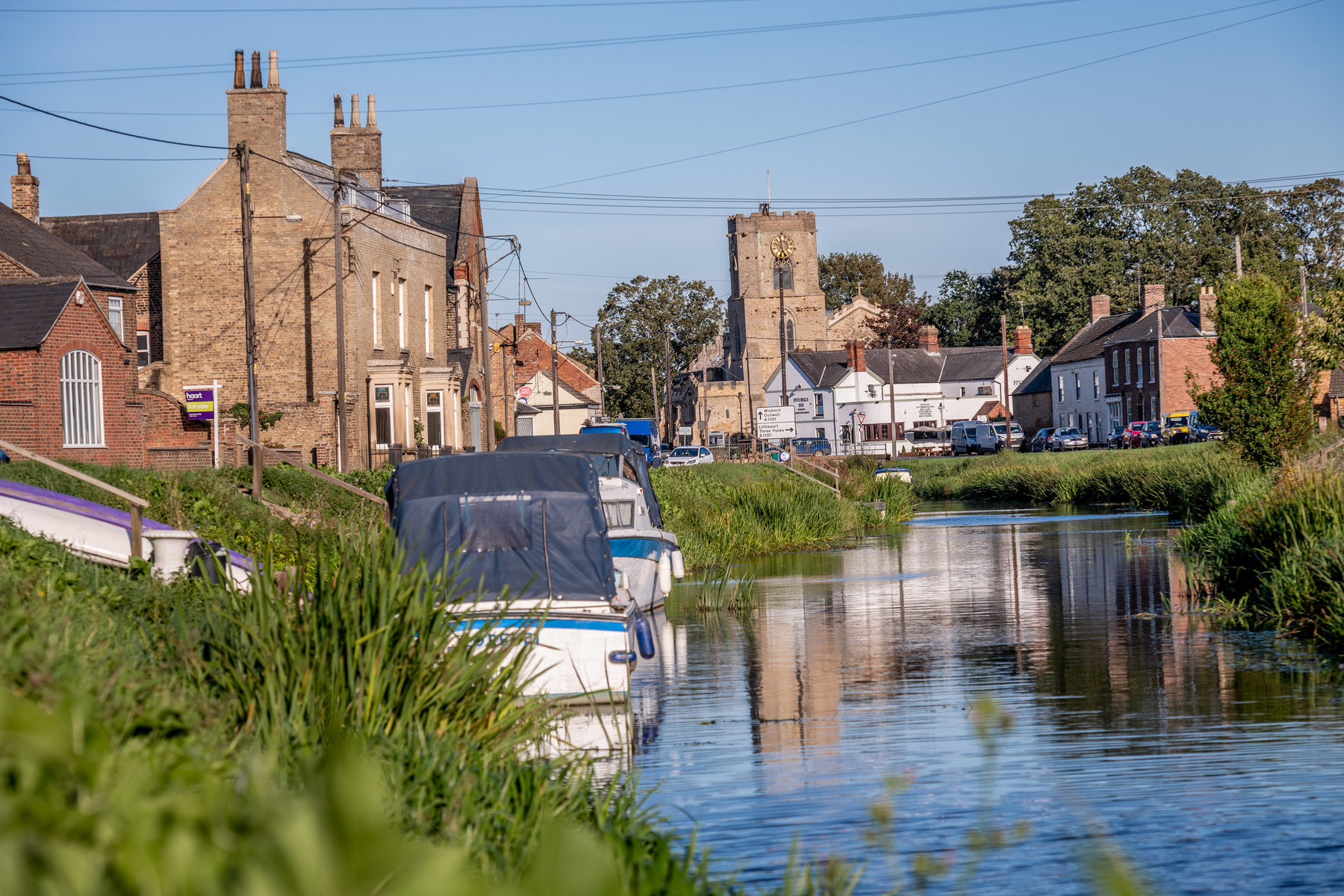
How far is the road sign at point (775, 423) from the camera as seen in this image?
72875 mm

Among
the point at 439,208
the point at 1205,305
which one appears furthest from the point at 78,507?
the point at 1205,305

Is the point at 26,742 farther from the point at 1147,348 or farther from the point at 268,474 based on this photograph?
the point at 1147,348

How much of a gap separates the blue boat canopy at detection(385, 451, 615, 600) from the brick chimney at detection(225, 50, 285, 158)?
31.3 m

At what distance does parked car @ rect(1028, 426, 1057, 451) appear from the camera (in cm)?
8519

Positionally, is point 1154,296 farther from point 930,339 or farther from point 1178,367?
point 930,339

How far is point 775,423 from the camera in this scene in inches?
2911

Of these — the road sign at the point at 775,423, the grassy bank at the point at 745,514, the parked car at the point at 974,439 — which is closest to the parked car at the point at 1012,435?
the parked car at the point at 974,439

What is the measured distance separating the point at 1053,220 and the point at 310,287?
78654 millimetres

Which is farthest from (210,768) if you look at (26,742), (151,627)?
(151,627)

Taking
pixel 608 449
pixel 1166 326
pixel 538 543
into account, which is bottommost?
pixel 538 543

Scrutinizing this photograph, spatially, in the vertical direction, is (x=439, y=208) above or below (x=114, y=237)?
above

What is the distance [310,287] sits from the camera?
4219 centimetres

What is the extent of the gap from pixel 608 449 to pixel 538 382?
73229mm

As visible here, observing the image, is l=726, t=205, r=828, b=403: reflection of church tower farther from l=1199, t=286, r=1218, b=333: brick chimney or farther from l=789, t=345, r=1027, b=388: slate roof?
l=1199, t=286, r=1218, b=333: brick chimney
